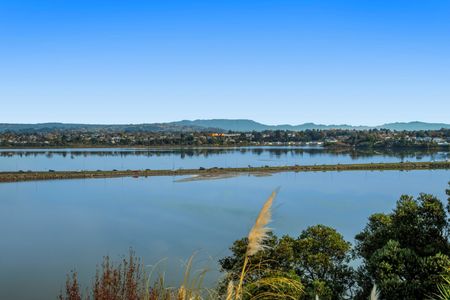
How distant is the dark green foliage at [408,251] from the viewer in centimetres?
561

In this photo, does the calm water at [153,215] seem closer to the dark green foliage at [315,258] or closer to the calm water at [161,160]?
the dark green foliage at [315,258]

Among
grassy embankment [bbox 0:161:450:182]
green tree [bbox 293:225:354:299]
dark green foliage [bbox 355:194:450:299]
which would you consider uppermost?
dark green foliage [bbox 355:194:450:299]

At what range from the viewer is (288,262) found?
24.8 feet

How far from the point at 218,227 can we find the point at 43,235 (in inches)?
294

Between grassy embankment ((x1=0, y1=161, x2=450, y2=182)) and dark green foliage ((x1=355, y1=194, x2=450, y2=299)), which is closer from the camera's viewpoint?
dark green foliage ((x1=355, y1=194, x2=450, y2=299))

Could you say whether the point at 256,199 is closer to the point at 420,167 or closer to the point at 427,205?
the point at 427,205

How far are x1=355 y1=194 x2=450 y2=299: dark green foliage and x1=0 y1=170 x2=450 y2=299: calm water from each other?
3.05 meters

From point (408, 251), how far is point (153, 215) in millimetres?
18154

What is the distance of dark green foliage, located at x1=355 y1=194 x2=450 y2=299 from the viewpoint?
561cm

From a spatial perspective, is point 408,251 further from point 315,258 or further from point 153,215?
point 153,215

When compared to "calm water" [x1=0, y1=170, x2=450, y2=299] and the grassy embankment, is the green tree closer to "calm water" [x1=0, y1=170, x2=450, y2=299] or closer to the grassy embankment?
"calm water" [x1=0, y1=170, x2=450, y2=299]

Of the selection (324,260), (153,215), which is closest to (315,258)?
(324,260)

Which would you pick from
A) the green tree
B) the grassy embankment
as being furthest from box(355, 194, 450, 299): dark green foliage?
the grassy embankment

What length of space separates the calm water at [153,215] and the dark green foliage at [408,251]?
10.00 ft
